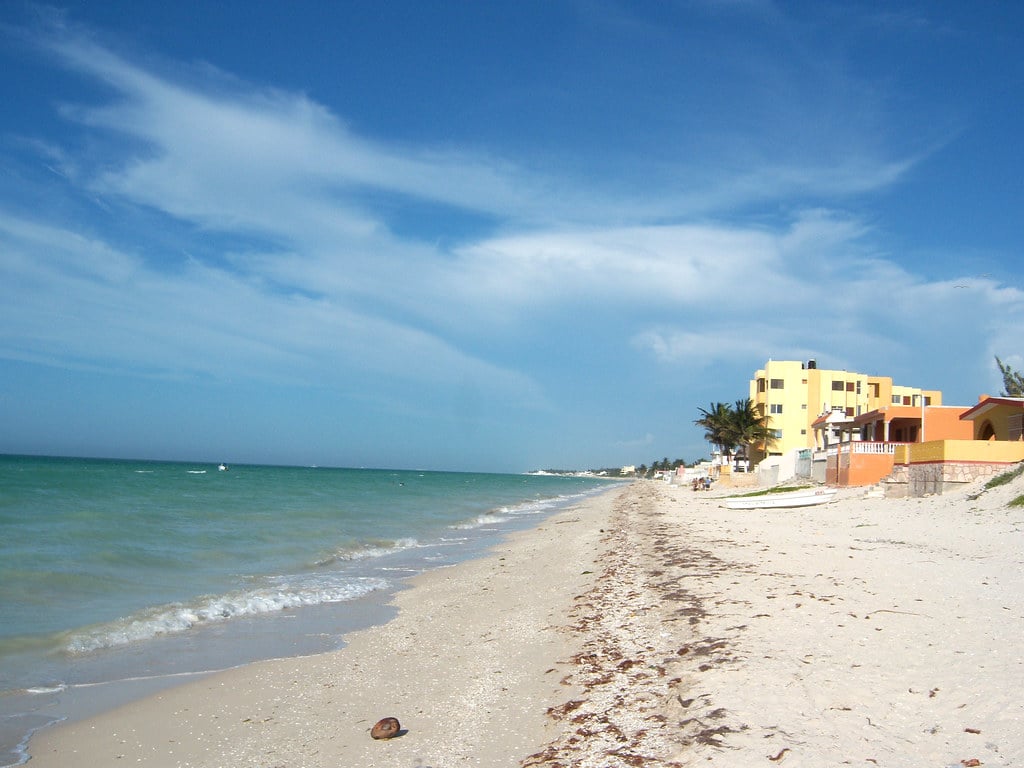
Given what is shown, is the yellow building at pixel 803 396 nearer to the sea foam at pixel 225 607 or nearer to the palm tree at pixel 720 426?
the palm tree at pixel 720 426

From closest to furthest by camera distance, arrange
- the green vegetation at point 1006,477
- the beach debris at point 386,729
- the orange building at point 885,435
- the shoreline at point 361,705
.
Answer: the shoreline at point 361,705
the beach debris at point 386,729
the green vegetation at point 1006,477
the orange building at point 885,435

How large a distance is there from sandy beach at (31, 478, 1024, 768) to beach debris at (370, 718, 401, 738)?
9 centimetres

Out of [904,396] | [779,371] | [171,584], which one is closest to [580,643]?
[171,584]

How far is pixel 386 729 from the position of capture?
6.18m

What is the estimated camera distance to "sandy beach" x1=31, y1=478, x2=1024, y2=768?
206 inches

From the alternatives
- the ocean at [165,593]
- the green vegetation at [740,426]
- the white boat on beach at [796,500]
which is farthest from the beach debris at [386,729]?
the green vegetation at [740,426]

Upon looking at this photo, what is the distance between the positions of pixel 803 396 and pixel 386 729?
65237 mm

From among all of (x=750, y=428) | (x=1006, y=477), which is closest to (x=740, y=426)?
(x=750, y=428)

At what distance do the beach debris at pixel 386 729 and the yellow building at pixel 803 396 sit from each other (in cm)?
6273

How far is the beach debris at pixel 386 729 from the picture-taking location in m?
6.16

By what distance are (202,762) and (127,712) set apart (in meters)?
1.71

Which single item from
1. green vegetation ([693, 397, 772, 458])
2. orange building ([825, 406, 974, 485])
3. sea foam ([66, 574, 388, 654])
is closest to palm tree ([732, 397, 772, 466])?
green vegetation ([693, 397, 772, 458])

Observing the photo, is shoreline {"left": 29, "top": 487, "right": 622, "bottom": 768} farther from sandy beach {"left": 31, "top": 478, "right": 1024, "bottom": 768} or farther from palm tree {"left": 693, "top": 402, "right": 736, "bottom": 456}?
palm tree {"left": 693, "top": 402, "right": 736, "bottom": 456}

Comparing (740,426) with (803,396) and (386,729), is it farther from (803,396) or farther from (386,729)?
(386,729)
